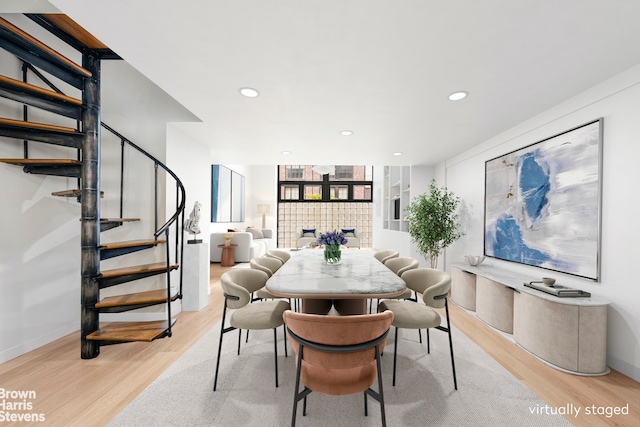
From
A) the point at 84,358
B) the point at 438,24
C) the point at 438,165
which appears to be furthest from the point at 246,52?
the point at 438,165

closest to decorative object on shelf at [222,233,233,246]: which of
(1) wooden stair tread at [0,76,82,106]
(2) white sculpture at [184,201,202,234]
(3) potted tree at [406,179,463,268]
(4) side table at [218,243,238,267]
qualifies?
(4) side table at [218,243,238,267]

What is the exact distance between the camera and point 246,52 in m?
1.79

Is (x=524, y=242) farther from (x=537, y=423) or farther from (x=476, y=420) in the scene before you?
(x=476, y=420)

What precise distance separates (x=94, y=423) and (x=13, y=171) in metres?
2.29

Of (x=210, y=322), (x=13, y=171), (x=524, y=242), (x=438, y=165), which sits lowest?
(x=210, y=322)

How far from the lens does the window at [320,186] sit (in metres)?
10.9

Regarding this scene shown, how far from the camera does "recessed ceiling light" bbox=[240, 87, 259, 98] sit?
2.31 metres

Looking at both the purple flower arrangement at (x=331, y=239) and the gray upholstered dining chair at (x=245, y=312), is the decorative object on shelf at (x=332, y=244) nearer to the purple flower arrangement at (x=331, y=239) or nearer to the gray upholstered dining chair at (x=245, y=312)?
the purple flower arrangement at (x=331, y=239)

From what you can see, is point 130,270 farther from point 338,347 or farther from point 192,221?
point 338,347

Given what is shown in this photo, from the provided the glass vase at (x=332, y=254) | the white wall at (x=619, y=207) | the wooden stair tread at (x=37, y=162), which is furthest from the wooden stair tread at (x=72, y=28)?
the white wall at (x=619, y=207)

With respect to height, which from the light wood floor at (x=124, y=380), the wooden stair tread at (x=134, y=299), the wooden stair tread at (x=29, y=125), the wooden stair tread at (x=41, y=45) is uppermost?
the wooden stair tread at (x=41, y=45)

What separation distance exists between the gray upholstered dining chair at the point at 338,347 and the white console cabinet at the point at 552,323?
6.14ft

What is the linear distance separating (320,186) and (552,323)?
9124 mm

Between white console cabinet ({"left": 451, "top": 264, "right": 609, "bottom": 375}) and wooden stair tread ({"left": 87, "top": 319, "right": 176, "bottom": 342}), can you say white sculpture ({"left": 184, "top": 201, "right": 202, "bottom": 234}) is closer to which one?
wooden stair tread ({"left": 87, "top": 319, "right": 176, "bottom": 342})
